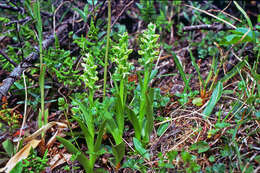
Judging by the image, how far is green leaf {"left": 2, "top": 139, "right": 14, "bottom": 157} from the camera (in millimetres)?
1521

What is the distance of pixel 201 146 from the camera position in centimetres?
126

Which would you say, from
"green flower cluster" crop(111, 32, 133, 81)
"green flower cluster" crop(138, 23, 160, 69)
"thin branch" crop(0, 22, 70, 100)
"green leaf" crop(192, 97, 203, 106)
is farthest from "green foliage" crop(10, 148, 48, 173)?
"green leaf" crop(192, 97, 203, 106)

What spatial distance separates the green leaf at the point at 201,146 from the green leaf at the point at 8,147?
3.93 feet

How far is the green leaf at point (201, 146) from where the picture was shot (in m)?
1.24

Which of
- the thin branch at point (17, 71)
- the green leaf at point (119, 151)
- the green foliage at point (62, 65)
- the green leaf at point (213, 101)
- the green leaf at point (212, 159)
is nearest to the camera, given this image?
the green leaf at point (212, 159)

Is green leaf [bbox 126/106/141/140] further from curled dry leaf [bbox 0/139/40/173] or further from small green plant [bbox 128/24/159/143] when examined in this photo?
curled dry leaf [bbox 0/139/40/173]

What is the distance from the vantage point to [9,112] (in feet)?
5.48

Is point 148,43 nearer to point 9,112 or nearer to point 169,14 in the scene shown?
point 9,112

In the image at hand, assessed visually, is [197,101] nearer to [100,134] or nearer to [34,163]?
[100,134]

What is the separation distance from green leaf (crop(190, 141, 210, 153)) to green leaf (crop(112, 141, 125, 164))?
16.0 inches

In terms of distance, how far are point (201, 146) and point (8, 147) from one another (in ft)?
4.18

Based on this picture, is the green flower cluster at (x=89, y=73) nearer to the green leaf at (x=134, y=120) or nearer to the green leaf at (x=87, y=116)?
the green leaf at (x=87, y=116)

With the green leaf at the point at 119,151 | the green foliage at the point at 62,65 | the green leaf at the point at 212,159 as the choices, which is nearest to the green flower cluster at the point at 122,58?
the green leaf at the point at 119,151

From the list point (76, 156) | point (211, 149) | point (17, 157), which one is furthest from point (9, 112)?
point (211, 149)
